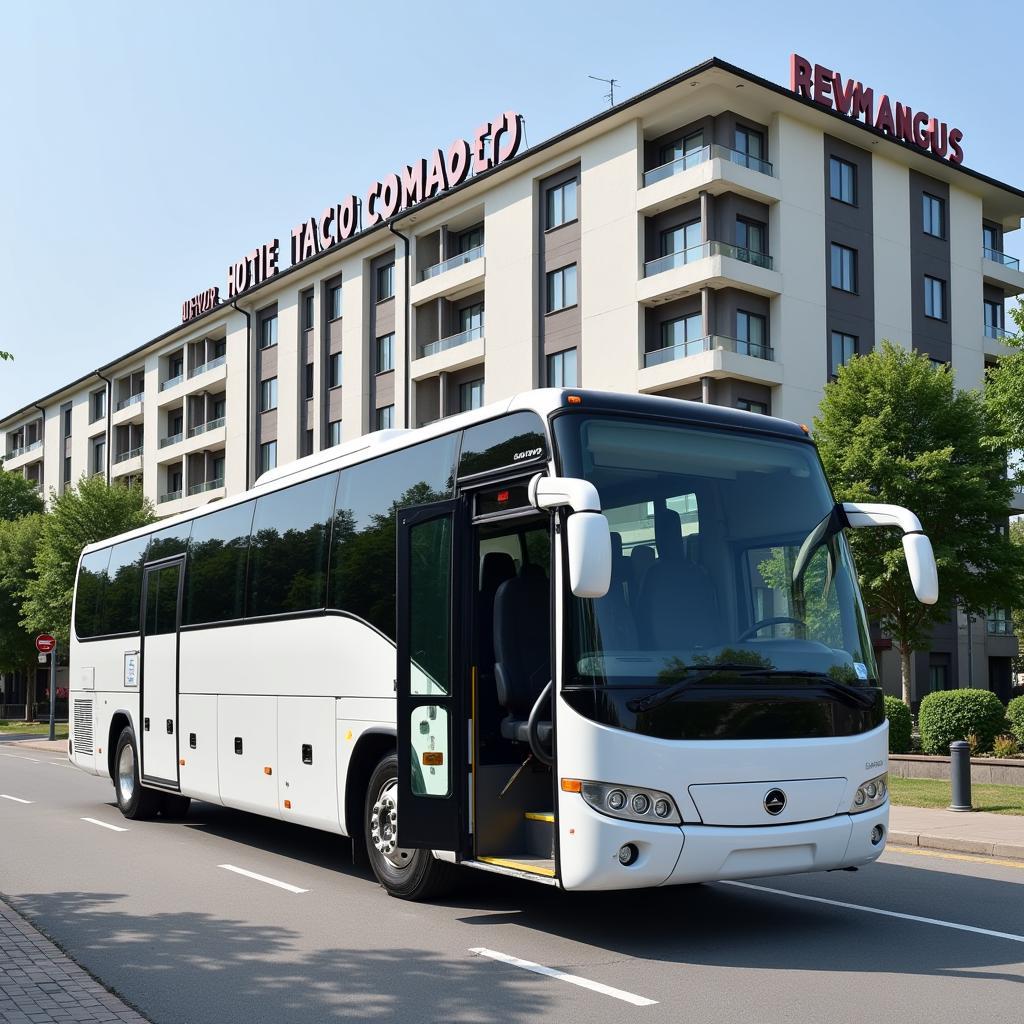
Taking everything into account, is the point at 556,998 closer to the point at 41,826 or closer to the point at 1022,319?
the point at 41,826

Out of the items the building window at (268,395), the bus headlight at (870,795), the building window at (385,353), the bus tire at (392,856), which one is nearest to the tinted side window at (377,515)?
the bus tire at (392,856)

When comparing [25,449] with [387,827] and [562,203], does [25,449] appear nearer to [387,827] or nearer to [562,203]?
[562,203]

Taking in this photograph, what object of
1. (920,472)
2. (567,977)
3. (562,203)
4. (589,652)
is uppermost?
(562,203)

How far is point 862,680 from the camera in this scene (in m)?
8.34

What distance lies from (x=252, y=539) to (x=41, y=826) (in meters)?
5.04

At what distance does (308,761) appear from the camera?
11070 mm

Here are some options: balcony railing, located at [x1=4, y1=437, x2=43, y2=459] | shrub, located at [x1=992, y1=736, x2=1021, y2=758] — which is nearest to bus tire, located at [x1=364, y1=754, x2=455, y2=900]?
shrub, located at [x1=992, y1=736, x2=1021, y2=758]

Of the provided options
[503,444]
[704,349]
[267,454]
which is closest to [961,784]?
[503,444]

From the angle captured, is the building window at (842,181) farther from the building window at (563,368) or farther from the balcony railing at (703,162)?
the building window at (563,368)

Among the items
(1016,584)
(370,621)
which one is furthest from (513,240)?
(370,621)

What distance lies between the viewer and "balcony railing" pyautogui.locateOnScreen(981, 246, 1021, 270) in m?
50.1

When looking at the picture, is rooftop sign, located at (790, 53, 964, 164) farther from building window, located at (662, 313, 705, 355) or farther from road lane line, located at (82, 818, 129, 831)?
road lane line, located at (82, 818, 129, 831)

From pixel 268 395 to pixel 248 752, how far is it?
48.3 m

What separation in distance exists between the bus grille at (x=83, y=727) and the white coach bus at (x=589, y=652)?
23.4 ft
